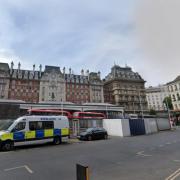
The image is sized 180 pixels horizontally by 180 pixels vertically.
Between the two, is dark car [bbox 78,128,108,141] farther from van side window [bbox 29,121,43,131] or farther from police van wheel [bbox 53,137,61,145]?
van side window [bbox 29,121,43,131]

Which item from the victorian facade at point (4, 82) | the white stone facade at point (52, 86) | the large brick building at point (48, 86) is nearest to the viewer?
the victorian facade at point (4, 82)

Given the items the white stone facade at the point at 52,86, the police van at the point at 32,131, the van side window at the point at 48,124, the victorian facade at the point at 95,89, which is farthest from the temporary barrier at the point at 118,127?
the victorian facade at the point at 95,89

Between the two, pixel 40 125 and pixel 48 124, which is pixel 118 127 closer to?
pixel 48 124

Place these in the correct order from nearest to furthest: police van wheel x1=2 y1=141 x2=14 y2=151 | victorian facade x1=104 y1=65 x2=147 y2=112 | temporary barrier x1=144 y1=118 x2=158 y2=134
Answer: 1. police van wheel x1=2 y1=141 x2=14 y2=151
2. temporary barrier x1=144 y1=118 x2=158 y2=134
3. victorian facade x1=104 y1=65 x2=147 y2=112

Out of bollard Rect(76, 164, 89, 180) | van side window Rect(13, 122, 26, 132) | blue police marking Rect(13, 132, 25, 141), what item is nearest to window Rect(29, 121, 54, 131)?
van side window Rect(13, 122, 26, 132)

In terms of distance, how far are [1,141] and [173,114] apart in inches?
2667

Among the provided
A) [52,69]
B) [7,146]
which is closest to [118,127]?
[7,146]

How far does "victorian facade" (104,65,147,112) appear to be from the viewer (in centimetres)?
8419

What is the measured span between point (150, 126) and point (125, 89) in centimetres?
5266

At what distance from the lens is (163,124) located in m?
40.6

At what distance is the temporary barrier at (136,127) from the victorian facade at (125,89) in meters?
50.5

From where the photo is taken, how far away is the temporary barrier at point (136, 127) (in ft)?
97.8

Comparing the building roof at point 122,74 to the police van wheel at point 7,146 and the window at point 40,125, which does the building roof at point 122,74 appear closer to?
the window at point 40,125

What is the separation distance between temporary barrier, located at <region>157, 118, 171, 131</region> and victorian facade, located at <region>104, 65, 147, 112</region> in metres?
39.4
